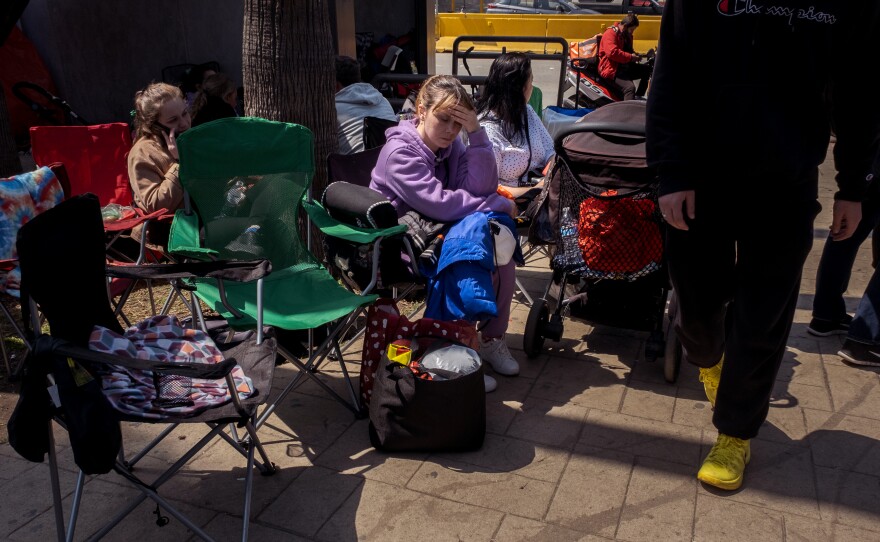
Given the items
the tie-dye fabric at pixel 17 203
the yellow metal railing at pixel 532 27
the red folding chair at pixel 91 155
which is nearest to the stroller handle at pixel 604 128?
the tie-dye fabric at pixel 17 203

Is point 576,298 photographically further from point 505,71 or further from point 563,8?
point 563,8

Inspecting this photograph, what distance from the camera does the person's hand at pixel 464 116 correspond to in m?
3.48

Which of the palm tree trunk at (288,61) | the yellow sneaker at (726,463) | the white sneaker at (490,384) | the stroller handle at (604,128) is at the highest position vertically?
the palm tree trunk at (288,61)

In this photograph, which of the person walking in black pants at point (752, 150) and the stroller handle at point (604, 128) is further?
the stroller handle at point (604, 128)

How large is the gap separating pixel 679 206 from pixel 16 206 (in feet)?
9.34

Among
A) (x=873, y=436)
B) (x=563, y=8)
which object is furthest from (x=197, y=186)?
(x=563, y=8)

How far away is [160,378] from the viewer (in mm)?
2469

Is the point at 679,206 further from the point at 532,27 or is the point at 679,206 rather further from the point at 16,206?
the point at 532,27

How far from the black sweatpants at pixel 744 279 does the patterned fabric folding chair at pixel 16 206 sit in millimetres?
2686

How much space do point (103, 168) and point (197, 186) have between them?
168 centimetres

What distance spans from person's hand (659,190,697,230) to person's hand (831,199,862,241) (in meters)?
0.44

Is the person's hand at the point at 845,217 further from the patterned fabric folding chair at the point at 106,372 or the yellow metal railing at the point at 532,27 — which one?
the yellow metal railing at the point at 532,27

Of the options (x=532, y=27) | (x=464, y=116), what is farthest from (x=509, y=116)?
(x=532, y=27)

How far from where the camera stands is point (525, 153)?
4520mm
